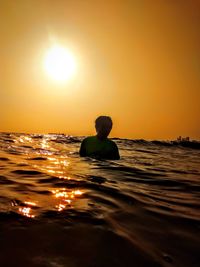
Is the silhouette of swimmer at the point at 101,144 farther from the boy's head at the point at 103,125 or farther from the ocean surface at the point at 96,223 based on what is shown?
the ocean surface at the point at 96,223

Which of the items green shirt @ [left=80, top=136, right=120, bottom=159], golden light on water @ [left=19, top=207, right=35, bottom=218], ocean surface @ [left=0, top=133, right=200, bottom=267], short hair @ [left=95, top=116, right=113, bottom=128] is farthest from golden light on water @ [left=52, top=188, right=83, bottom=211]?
green shirt @ [left=80, top=136, right=120, bottom=159]

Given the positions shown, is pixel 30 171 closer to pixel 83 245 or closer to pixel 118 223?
pixel 118 223

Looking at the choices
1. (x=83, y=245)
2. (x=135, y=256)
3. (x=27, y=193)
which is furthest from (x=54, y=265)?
(x=27, y=193)

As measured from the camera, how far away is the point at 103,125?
9.04 metres

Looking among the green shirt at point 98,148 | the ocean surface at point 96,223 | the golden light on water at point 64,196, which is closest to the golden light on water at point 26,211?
the ocean surface at point 96,223

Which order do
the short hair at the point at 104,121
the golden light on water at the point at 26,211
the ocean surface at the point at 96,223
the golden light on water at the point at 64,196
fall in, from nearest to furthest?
the ocean surface at the point at 96,223 → the golden light on water at the point at 26,211 → the golden light on water at the point at 64,196 → the short hair at the point at 104,121

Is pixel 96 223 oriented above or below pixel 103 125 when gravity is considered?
below

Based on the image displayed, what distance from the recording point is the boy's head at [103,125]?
8.98m

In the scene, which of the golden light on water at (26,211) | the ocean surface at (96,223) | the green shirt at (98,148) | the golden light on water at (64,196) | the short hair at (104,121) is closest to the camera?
the ocean surface at (96,223)

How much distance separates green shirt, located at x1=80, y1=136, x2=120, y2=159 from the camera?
31.3 feet

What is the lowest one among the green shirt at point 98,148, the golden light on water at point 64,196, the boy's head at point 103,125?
the golden light on water at point 64,196

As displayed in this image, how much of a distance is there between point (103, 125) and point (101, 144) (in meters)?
0.78

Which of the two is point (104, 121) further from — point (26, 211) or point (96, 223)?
point (96, 223)

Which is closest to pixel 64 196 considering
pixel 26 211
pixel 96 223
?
pixel 26 211
